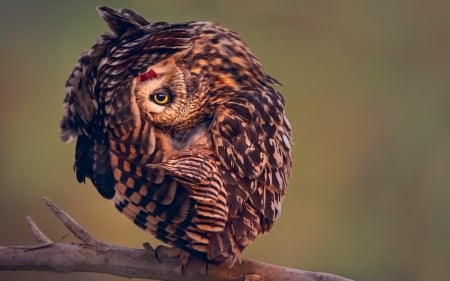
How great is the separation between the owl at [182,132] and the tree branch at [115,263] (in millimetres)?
61

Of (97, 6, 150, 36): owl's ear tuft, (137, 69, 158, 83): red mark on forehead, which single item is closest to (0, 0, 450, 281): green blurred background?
(97, 6, 150, 36): owl's ear tuft

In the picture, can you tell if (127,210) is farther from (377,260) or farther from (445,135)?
(445,135)

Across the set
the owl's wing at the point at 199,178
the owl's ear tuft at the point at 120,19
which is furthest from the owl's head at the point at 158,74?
the owl's wing at the point at 199,178

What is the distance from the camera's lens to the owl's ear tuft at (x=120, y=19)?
1.14m

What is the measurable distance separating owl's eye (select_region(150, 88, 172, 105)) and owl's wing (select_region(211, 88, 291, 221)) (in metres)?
0.09

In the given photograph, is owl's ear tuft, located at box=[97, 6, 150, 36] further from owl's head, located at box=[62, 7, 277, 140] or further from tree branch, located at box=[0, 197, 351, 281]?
tree branch, located at box=[0, 197, 351, 281]

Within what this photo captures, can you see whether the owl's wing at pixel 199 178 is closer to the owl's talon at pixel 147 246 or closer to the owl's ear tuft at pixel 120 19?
the owl's talon at pixel 147 246

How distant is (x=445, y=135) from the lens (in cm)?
122

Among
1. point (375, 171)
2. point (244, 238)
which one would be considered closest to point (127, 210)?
point (244, 238)

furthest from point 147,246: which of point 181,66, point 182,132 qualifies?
point 181,66

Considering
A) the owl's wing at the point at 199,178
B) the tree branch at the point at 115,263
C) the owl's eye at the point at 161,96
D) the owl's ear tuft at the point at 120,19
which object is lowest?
the tree branch at the point at 115,263

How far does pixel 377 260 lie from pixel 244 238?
33cm

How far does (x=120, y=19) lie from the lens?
3.74ft

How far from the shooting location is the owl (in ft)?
3.19
